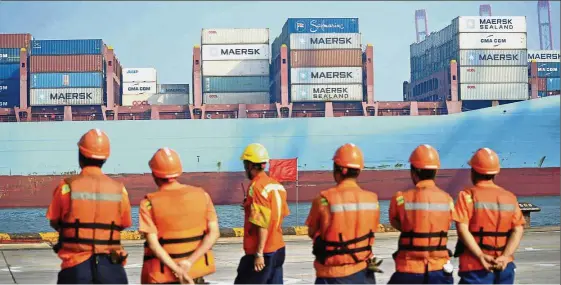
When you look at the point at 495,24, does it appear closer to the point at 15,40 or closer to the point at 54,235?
the point at 15,40

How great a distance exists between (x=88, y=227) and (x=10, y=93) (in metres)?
56.5

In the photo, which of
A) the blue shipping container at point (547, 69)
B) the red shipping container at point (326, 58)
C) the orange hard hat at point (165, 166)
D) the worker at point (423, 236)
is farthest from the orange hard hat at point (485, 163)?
the blue shipping container at point (547, 69)

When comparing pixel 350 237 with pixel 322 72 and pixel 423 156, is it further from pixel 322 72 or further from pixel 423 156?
pixel 322 72

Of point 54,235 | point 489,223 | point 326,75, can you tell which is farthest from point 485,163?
point 326,75

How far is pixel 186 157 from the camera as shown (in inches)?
2080

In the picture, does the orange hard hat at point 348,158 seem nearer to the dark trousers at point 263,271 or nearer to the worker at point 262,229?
the worker at point 262,229

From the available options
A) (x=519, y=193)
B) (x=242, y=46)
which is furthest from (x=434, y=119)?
(x=242, y=46)

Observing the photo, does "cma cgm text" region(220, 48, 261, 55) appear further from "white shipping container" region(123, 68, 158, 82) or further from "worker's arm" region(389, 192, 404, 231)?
"worker's arm" region(389, 192, 404, 231)

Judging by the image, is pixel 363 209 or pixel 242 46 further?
pixel 242 46

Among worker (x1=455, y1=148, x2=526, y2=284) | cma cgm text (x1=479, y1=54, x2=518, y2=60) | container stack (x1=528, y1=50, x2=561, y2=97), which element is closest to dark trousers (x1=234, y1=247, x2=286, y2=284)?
worker (x1=455, y1=148, x2=526, y2=284)

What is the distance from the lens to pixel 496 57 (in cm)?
5700

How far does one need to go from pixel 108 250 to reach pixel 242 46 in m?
52.2

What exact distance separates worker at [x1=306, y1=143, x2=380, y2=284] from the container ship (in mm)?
44763

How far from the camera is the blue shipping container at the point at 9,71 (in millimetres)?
56406
